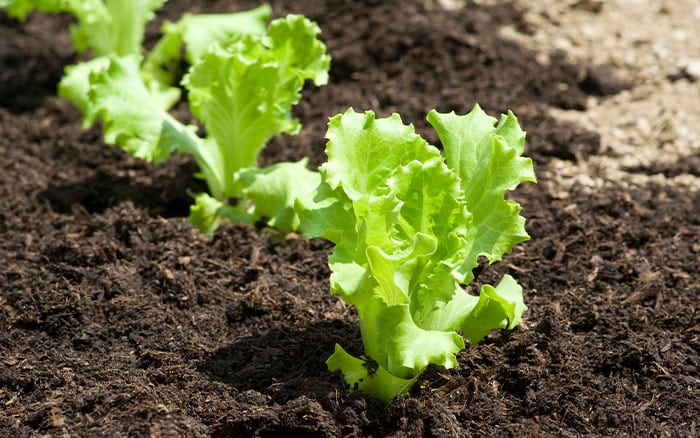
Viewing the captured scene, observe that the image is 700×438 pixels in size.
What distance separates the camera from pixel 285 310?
3.44 metres

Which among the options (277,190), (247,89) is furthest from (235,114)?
(277,190)

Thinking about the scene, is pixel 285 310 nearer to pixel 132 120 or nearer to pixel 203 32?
pixel 132 120

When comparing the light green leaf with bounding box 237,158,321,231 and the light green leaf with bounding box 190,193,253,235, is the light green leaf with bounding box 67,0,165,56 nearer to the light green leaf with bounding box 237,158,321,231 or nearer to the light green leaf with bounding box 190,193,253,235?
the light green leaf with bounding box 190,193,253,235

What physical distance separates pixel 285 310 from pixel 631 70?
111 inches

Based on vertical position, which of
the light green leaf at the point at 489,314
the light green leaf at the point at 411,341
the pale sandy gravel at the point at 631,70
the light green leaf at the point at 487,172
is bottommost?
the pale sandy gravel at the point at 631,70

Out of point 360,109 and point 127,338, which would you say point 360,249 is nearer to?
point 127,338

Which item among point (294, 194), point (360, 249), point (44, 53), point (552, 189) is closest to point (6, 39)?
point (44, 53)

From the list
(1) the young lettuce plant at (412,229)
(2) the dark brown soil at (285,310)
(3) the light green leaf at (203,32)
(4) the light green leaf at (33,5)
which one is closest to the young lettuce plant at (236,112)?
(2) the dark brown soil at (285,310)

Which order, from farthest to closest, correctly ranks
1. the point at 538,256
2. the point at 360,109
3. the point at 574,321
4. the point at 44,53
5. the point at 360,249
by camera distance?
the point at 44,53 → the point at 360,109 → the point at 538,256 → the point at 574,321 → the point at 360,249

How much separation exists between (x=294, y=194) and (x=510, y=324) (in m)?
1.17

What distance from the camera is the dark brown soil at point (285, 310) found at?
114 inches

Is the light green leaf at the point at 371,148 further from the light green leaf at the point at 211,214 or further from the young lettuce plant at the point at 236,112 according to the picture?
the light green leaf at the point at 211,214

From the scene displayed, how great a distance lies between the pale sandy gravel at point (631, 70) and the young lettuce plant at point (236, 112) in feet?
4.21

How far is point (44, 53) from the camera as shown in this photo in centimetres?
579
